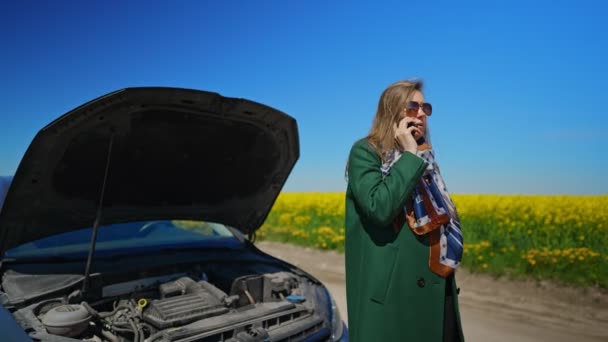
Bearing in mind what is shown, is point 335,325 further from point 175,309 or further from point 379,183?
point 379,183

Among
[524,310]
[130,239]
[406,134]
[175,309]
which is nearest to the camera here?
[406,134]

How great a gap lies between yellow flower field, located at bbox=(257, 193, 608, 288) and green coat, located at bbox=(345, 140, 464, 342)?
225 inches

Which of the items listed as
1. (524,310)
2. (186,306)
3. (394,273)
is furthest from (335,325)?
(524,310)

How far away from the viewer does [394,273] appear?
5.07ft

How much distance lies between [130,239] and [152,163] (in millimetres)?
689

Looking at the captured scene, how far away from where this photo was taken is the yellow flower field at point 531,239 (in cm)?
628

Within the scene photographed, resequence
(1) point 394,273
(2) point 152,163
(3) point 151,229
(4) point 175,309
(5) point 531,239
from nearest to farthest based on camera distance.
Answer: (1) point 394,273 < (4) point 175,309 < (2) point 152,163 < (3) point 151,229 < (5) point 531,239

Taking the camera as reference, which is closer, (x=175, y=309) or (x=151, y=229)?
(x=175, y=309)

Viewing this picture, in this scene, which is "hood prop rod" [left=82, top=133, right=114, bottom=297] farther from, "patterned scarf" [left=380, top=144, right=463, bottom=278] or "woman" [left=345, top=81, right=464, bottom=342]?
"patterned scarf" [left=380, top=144, right=463, bottom=278]

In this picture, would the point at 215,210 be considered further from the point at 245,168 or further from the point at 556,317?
the point at 556,317

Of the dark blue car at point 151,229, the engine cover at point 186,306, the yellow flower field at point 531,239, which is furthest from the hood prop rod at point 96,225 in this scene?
the yellow flower field at point 531,239

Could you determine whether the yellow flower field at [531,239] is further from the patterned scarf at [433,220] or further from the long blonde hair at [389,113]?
the long blonde hair at [389,113]

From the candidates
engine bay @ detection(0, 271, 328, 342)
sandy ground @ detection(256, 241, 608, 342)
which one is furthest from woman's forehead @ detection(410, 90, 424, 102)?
sandy ground @ detection(256, 241, 608, 342)

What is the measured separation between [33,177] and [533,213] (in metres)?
8.81
